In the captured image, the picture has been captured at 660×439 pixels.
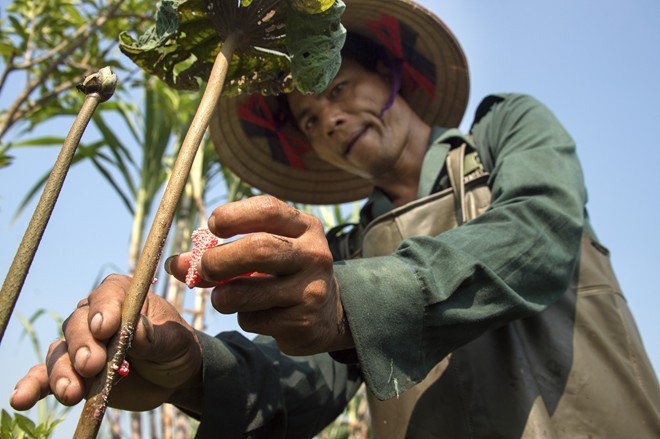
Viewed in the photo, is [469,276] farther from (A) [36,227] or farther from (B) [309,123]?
(B) [309,123]

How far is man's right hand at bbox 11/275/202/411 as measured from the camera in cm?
72

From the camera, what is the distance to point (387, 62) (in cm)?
229

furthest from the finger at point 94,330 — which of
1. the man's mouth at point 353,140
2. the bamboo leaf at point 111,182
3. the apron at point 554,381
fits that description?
the bamboo leaf at point 111,182

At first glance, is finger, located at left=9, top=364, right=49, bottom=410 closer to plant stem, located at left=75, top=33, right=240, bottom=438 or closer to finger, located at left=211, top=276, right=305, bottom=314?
plant stem, located at left=75, top=33, right=240, bottom=438

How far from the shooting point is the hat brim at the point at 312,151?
222 cm

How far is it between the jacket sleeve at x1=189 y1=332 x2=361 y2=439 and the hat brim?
3.04 ft

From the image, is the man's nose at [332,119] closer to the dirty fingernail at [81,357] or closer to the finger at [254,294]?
the finger at [254,294]

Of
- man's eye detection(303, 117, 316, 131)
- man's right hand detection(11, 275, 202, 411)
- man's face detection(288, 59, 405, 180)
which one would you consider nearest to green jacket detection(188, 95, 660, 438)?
man's right hand detection(11, 275, 202, 411)

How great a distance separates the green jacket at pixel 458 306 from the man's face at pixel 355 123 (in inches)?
10.1

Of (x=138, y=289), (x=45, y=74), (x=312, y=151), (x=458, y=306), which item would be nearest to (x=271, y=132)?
(x=312, y=151)

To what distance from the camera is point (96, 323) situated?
72cm

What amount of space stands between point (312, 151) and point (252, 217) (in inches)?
68.8

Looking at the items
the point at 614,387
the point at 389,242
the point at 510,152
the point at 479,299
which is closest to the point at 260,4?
the point at 479,299

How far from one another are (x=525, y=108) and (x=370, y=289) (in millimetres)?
946
